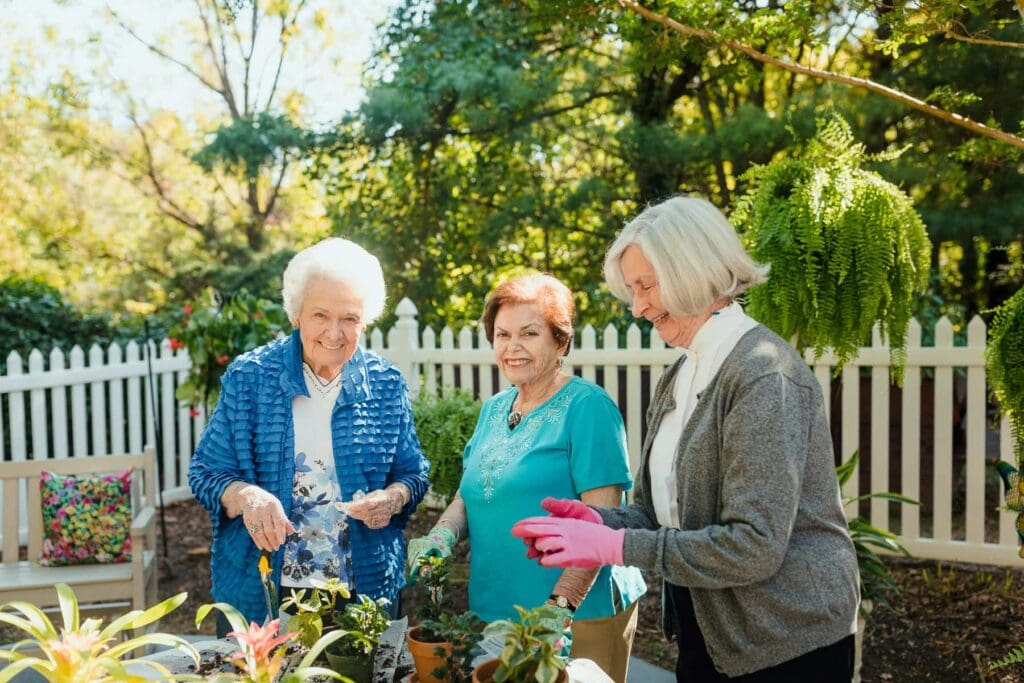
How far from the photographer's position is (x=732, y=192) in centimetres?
647

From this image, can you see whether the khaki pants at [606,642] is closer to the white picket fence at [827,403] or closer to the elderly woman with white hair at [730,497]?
the elderly woman with white hair at [730,497]

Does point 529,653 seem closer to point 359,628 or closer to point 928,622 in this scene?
point 359,628

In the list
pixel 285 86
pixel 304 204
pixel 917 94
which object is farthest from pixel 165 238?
pixel 917 94

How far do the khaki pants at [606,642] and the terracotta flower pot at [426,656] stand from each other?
578 mm

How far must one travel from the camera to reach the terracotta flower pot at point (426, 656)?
153cm

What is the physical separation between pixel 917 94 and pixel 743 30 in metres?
3.52

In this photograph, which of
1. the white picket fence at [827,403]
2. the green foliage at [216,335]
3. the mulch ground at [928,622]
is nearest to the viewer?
the mulch ground at [928,622]

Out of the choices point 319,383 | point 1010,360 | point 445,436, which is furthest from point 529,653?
point 445,436

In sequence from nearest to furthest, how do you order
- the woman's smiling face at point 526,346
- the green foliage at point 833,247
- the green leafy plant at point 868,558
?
the woman's smiling face at point 526,346 < the green foliage at point 833,247 < the green leafy plant at point 868,558

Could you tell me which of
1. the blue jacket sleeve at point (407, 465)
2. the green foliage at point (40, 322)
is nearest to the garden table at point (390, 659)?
the blue jacket sleeve at point (407, 465)

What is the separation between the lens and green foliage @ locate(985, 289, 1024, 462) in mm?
2650

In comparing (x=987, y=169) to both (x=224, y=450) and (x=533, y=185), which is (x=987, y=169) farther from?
(x=224, y=450)

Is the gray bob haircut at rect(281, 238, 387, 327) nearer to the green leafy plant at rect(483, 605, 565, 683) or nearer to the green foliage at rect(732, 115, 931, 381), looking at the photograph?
the green leafy plant at rect(483, 605, 565, 683)

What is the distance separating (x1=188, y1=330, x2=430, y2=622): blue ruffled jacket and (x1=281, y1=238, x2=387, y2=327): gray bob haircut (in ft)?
0.43
